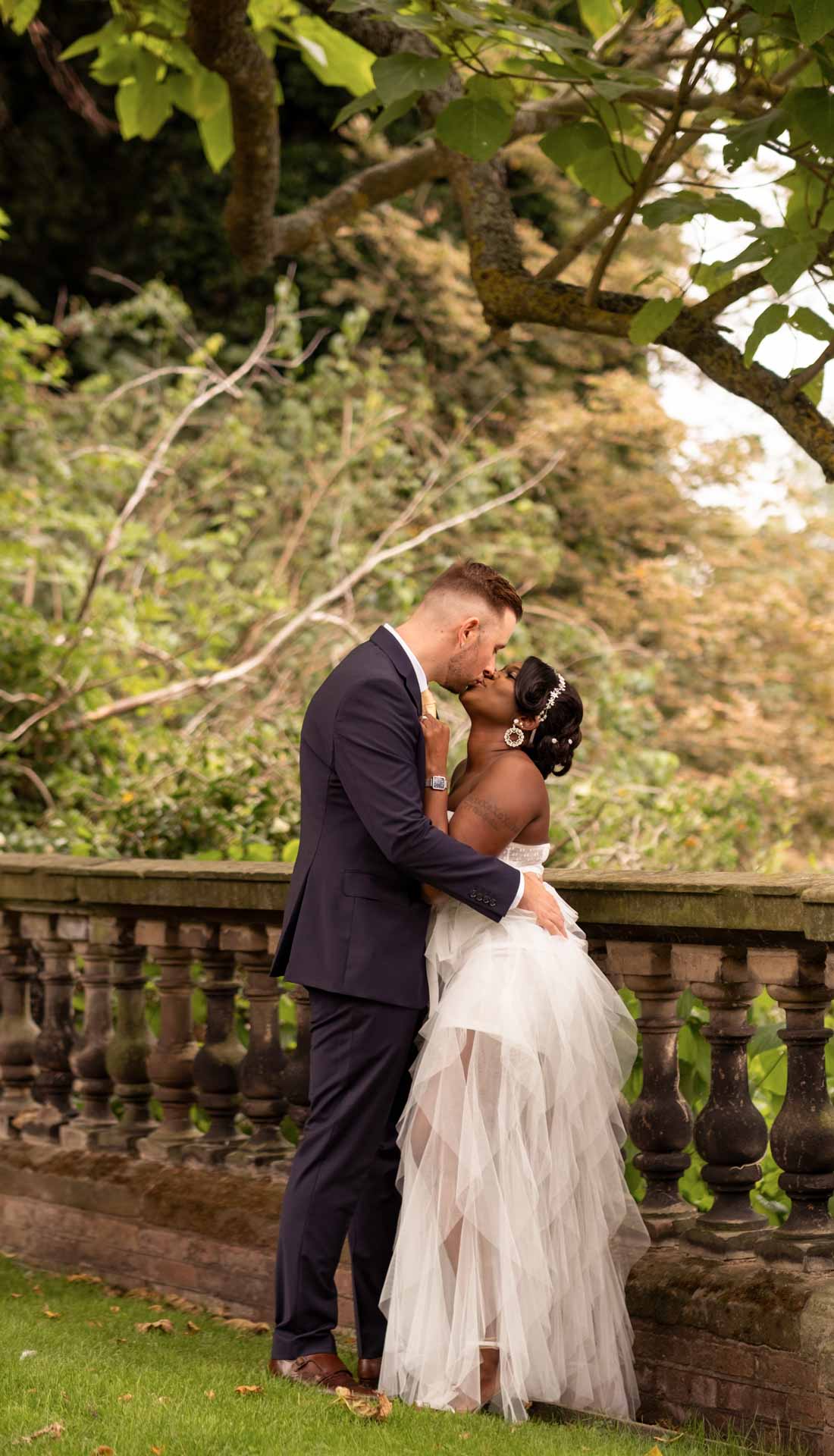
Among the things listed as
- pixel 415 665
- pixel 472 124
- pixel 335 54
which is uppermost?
pixel 335 54

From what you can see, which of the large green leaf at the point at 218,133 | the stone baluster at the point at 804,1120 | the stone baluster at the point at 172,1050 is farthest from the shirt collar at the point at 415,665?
the large green leaf at the point at 218,133

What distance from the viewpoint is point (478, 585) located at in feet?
12.9

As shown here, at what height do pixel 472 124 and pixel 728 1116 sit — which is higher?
pixel 472 124

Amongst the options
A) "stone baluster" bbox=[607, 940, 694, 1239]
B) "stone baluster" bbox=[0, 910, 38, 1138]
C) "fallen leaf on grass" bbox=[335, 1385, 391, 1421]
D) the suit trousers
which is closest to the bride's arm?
the suit trousers

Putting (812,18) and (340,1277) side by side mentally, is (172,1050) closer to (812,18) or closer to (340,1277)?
(340,1277)

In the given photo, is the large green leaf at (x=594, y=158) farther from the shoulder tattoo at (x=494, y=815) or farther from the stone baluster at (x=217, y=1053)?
the stone baluster at (x=217, y=1053)

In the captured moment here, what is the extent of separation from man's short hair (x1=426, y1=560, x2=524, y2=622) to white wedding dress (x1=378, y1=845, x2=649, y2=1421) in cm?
78

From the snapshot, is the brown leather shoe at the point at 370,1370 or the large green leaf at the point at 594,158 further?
the large green leaf at the point at 594,158

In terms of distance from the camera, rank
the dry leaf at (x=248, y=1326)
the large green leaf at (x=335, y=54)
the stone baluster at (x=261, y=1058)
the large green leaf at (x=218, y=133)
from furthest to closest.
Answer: the large green leaf at (x=218, y=133), the large green leaf at (x=335, y=54), the stone baluster at (x=261, y=1058), the dry leaf at (x=248, y=1326)

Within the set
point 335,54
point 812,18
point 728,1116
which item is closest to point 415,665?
point 728,1116

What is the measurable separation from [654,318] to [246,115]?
2.03m

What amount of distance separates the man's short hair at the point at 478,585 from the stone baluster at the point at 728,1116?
1.00m

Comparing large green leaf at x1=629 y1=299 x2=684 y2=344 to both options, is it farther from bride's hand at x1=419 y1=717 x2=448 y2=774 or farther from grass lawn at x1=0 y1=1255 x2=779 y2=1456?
grass lawn at x1=0 y1=1255 x2=779 y2=1456

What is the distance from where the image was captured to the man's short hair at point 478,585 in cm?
393
